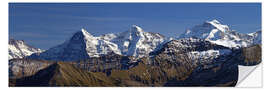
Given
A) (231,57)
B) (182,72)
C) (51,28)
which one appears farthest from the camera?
(182,72)

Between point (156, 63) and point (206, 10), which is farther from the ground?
point (206, 10)

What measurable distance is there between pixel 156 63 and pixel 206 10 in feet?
375

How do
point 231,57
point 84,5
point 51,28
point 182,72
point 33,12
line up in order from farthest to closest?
point 182,72
point 231,57
point 51,28
point 33,12
point 84,5

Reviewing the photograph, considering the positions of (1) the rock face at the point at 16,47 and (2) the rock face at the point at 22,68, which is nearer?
(1) the rock face at the point at 16,47

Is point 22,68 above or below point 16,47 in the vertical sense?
below

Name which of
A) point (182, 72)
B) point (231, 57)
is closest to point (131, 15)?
point (231, 57)

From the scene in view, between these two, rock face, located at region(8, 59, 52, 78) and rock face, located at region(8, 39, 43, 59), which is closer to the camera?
rock face, located at region(8, 39, 43, 59)

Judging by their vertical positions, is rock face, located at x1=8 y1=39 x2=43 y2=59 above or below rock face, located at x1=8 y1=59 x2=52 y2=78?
above

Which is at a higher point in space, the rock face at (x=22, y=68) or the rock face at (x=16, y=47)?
the rock face at (x=16, y=47)

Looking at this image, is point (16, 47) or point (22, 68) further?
point (22, 68)

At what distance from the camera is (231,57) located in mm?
116750
